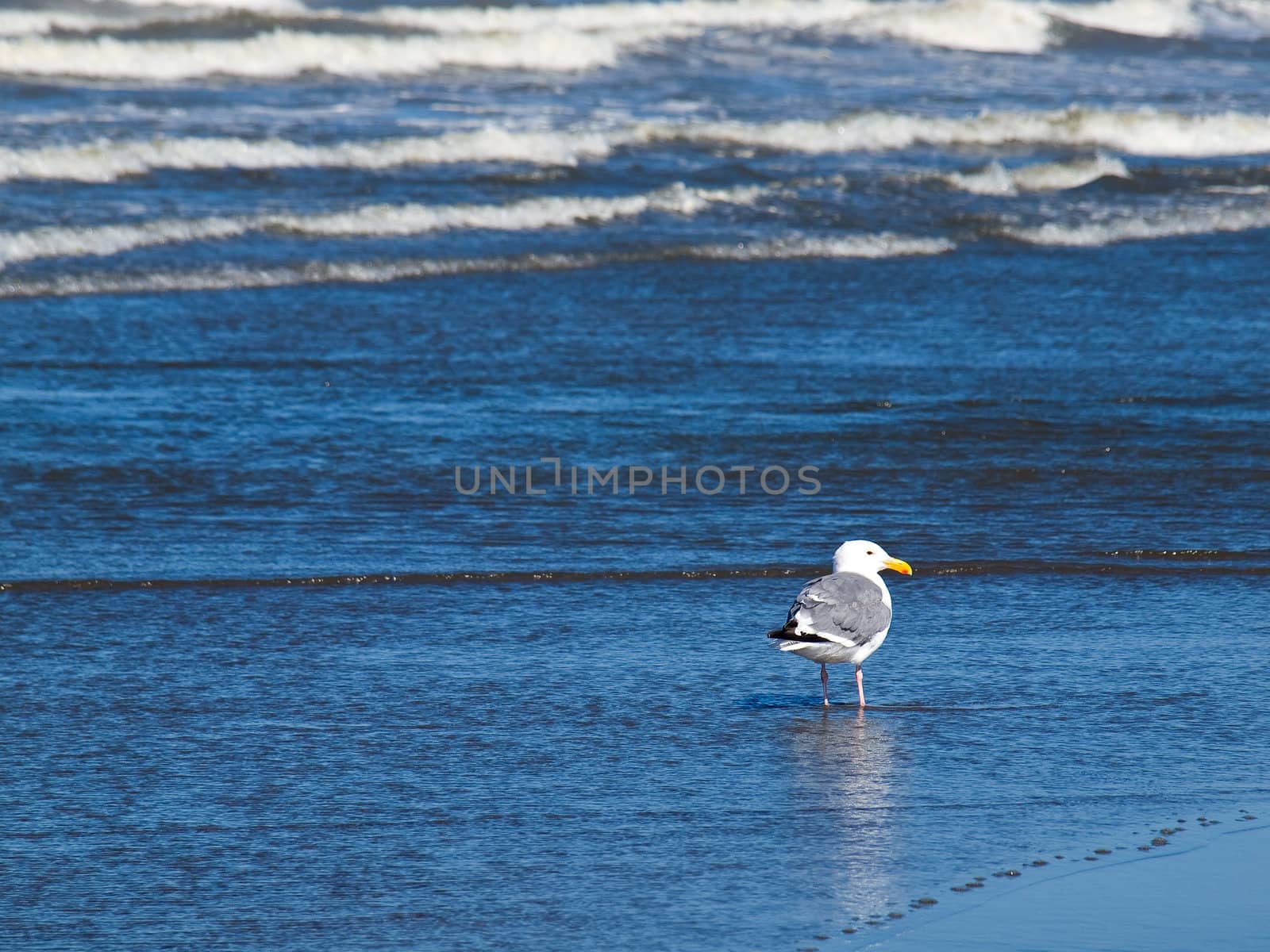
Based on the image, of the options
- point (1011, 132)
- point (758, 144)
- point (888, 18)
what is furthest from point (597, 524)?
point (888, 18)

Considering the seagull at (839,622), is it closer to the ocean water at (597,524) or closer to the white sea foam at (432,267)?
the ocean water at (597,524)

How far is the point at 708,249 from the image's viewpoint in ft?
45.7

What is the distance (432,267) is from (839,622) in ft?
26.7

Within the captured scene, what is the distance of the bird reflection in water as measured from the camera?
4.40 m

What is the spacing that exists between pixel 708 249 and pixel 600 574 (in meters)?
7.18

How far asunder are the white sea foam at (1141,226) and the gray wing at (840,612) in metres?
9.43

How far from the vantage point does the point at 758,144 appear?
18922mm

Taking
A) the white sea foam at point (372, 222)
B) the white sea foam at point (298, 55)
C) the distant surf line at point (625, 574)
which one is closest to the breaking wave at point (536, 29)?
the white sea foam at point (298, 55)

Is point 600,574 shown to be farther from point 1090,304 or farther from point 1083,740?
point 1090,304

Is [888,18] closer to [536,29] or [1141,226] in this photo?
[536,29]

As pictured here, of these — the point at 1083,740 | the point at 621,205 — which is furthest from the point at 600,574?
the point at 621,205

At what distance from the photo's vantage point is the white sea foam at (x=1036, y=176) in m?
17.0

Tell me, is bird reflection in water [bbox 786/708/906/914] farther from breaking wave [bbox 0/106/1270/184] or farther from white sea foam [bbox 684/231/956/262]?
breaking wave [bbox 0/106/1270/184]

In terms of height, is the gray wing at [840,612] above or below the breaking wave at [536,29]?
below
